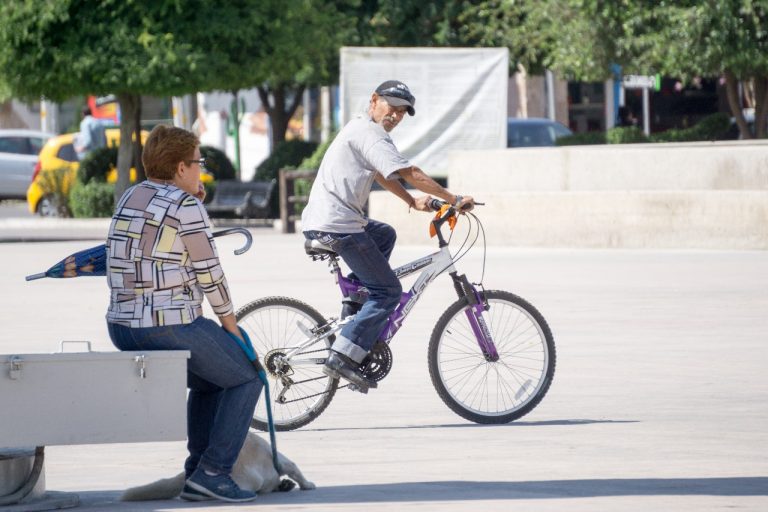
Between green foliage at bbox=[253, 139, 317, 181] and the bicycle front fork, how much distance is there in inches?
895

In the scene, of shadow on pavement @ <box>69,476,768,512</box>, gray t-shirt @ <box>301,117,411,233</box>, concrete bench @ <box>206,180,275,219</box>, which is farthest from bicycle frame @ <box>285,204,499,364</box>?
concrete bench @ <box>206,180,275,219</box>

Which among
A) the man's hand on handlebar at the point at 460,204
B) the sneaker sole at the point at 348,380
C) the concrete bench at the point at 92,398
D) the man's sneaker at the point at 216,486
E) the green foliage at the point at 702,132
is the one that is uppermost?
the green foliage at the point at 702,132

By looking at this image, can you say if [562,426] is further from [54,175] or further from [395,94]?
[54,175]

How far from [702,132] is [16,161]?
14701 mm

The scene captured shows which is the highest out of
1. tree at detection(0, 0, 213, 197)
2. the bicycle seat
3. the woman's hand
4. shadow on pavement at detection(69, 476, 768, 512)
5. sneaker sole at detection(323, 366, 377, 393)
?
tree at detection(0, 0, 213, 197)

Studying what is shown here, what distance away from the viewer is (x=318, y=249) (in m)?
8.52

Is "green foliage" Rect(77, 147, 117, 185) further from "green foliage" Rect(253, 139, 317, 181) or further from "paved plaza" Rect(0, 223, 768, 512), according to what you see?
"paved plaza" Rect(0, 223, 768, 512)

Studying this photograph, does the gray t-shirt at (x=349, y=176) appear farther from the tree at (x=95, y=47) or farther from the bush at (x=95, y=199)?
the bush at (x=95, y=199)

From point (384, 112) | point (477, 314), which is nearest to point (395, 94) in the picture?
point (384, 112)

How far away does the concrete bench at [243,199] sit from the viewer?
97.2 feet

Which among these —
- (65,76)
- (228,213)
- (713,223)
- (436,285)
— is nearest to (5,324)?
(436,285)

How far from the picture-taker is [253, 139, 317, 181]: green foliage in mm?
31547

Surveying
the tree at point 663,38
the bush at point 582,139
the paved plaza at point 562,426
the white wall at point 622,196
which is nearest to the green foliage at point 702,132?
the tree at point 663,38

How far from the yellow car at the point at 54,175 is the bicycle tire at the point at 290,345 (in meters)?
21.2
